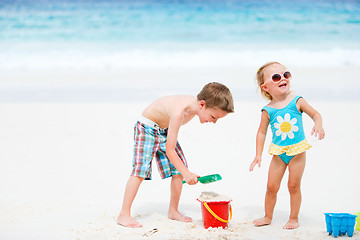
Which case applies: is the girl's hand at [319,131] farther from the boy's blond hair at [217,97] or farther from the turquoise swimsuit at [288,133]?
the boy's blond hair at [217,97]

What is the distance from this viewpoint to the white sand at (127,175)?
11.0 feet

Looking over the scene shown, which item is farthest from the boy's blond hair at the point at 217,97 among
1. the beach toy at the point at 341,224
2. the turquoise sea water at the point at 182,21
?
the turquoise sea water at the point at 182,21

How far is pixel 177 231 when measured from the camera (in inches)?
129

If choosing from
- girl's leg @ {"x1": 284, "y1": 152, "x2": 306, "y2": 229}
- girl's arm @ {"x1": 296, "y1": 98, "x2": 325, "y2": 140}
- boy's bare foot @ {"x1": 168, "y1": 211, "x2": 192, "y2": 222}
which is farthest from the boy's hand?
girl's arm @ {"x1": 296, "y1": 98, "x2": 325, "y2": 140}

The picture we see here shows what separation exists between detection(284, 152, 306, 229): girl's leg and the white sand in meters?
0.08

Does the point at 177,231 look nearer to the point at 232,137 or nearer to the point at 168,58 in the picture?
the point at 232,137

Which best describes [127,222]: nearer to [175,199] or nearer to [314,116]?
[175,199]

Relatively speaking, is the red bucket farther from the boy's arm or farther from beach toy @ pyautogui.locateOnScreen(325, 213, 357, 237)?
beach toy @ pyautogui.locateOnScreen(325, 213, 357, 237)

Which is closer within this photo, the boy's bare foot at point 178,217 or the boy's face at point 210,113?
the boy's face at point 210,113

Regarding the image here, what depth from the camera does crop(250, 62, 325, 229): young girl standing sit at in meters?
3.33

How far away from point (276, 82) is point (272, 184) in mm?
746

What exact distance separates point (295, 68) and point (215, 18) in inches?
215

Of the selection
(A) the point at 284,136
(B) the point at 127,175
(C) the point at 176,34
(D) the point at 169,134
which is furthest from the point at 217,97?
(C) the point at 176,34

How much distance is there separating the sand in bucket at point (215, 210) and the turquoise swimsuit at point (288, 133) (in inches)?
19.9
